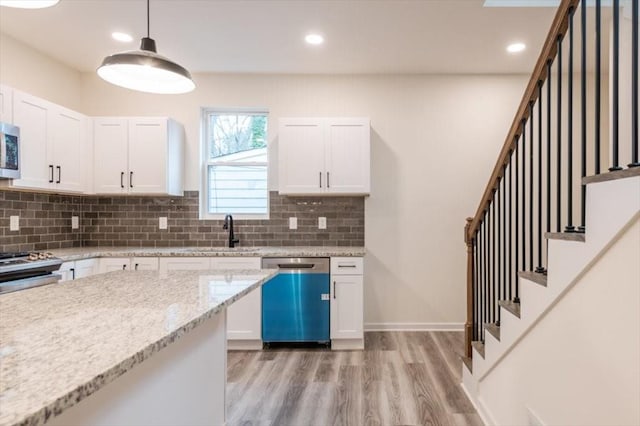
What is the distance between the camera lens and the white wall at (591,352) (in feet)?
3.49

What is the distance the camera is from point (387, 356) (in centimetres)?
318

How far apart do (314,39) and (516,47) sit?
6.34 ft

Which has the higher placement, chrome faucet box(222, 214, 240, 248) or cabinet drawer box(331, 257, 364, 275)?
chrome faucet box(222, 214, 240, 248)

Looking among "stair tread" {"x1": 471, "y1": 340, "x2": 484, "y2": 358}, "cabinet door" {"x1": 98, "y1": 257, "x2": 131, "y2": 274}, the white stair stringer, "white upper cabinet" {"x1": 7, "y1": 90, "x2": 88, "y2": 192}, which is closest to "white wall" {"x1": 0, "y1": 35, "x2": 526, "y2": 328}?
"white upper cabinet" {"x1": 7, "y1": 90, "x2": 88, "y2": 192}

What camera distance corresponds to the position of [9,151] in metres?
2.75

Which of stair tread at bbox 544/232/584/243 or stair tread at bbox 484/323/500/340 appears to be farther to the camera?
stair tread at bbox 484/323/500/340

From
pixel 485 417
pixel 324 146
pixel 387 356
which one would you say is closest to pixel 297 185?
→ pixel 324 146

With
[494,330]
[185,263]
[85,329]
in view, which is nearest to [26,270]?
[185,263]

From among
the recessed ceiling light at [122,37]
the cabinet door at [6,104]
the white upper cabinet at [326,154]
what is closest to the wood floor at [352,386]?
the white upper cabinet at [326,154]

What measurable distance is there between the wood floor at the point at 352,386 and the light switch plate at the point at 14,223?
2287mm

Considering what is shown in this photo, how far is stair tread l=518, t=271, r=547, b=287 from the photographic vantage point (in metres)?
1.54

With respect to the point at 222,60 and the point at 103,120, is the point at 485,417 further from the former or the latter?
the point at 103,120

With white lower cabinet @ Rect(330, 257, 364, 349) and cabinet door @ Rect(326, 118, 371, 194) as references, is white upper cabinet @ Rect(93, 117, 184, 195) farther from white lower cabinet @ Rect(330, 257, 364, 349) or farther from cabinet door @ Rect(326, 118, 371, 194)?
white lower cabinet @ Rect(330, 257, 364, 349)

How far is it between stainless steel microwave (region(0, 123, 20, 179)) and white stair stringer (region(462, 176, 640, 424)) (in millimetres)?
3629
